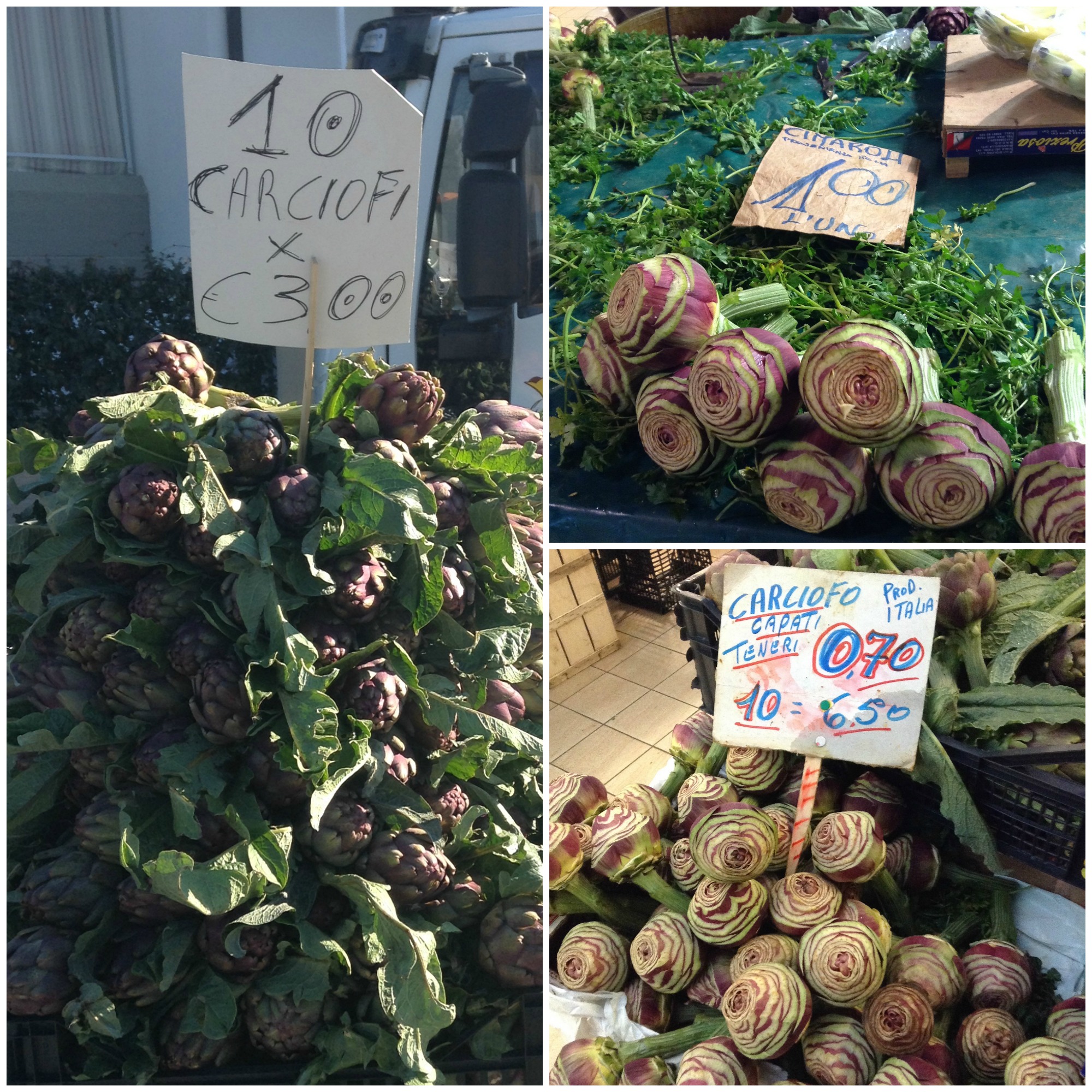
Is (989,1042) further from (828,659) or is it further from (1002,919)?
(828,659)

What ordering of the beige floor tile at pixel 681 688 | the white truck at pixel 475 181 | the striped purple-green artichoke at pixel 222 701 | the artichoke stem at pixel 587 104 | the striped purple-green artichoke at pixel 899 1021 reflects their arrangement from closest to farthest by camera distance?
the striped purple-green artichoke at pixel 222 701 → the striped purple-green artichoke at pixel 899 1021 → the beige floor tile at pixel 681 688 → the artichoke stem at pixel 587 104 → the white truck at pixel 475 181

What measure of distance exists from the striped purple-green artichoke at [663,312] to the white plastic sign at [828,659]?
1.00 feet

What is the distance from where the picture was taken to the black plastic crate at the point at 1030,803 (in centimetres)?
109

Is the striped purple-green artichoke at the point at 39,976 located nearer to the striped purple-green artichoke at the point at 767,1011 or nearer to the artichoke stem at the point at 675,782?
the striped purple-green artichoke at the point at 767,1011

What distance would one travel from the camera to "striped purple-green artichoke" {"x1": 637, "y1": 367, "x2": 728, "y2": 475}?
1.19 metres

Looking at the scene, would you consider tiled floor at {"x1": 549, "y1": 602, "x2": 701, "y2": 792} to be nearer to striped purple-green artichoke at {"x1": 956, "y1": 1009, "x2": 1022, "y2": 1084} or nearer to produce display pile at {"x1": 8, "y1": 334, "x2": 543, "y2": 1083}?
produce display pile at {"x1": 8, "y1": 334, "x2": 543, "y2": 1083}

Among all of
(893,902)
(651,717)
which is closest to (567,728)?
(651,717)

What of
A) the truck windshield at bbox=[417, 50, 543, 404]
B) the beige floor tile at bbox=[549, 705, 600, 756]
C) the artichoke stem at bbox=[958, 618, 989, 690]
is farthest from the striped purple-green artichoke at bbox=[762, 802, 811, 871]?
the truck windshield at bbox=[417, 50, 543, 404]

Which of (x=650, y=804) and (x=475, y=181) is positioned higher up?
(x=475, y=181)

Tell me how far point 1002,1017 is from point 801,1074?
0.83 feet

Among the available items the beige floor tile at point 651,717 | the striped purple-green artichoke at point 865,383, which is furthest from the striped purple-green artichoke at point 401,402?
the beige floor tile at point 651,717

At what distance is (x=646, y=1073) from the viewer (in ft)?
3.77

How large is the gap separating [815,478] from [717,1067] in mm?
719

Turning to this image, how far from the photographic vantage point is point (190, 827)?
0.93 metres
